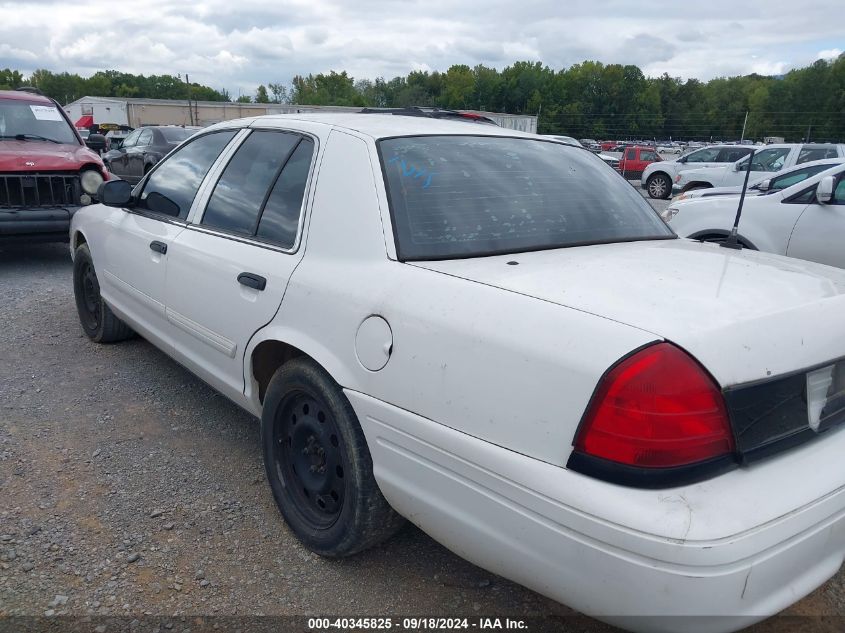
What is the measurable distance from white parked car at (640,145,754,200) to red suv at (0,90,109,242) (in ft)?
52.8

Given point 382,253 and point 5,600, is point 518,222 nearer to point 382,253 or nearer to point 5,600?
point 382,253

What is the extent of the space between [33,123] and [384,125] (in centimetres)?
705

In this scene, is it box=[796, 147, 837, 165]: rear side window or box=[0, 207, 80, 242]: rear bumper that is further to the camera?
box=[796, 147, 837, 165]: rear side window

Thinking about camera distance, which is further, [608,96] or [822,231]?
[608,96]

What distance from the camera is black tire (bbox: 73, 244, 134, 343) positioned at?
4.72 m

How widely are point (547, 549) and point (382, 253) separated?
1.08 metres

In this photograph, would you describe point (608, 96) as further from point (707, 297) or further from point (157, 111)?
point (707, 297)

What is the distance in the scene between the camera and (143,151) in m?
15.8

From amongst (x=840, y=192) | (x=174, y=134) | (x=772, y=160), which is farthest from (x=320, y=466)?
(x=772, y=160)

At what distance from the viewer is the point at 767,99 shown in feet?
246

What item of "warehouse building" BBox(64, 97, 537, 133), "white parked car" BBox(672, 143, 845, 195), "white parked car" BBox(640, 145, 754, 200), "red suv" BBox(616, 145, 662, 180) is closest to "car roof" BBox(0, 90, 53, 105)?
"white parked car" BBox(672, 143, 845, 195)

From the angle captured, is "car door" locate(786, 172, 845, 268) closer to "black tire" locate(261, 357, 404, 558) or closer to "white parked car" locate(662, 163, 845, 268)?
"white parked car" locate(662, 163, 845, 268)

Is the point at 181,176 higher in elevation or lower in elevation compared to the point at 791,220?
higher

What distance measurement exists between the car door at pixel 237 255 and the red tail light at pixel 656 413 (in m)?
1.38
